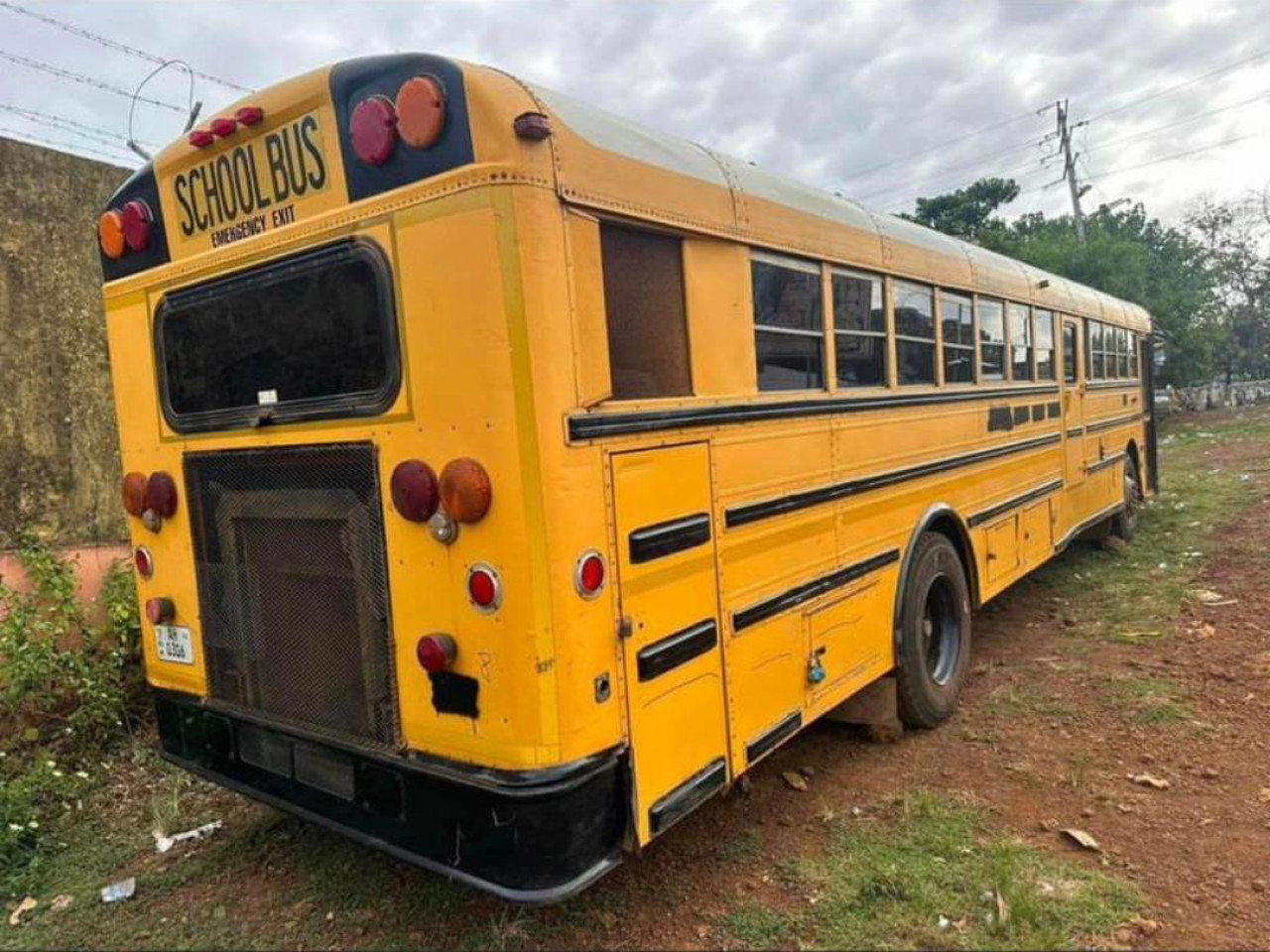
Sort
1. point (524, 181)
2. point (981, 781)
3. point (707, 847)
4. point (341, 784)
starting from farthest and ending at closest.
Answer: point (981, 781) < point (707, 847) < point (341, 784) < point (524, 181)

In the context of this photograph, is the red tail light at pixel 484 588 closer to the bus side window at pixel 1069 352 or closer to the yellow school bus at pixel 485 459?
the yellow school bus at pixel 485 459

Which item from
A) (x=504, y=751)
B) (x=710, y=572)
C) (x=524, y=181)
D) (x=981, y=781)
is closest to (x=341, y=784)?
(x=504, y=751)

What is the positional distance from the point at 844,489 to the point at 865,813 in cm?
132

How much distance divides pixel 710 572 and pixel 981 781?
1855 mm

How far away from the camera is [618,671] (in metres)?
2.43

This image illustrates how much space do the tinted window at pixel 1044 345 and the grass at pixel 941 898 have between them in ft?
13.0

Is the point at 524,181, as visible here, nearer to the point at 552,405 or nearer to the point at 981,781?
the point at 552,405

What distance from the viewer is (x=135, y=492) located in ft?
10.7

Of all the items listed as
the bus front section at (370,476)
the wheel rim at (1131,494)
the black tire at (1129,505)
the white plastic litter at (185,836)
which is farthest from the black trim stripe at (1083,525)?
the white plastic litter at (185,836)

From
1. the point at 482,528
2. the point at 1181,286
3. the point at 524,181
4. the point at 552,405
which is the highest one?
the point at 1181,286

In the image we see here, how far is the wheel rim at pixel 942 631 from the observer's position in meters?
4.57

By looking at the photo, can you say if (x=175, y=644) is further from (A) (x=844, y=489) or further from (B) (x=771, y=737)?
(A) (x=844, y=489)

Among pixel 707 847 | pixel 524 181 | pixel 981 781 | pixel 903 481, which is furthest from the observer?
pixel 903 481

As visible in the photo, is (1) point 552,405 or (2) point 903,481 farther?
(2) point 903,481
